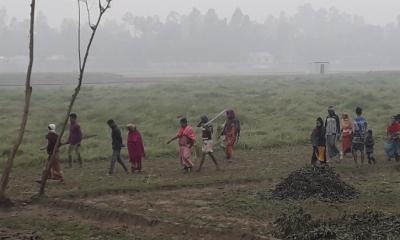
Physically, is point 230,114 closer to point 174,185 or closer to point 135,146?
point 135,146

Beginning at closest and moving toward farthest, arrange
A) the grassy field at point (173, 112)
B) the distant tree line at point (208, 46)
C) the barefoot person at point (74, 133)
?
the barefoot person at point (74, 133), the grassy field at point (173, 112), the distant tree line at point (208, 46)

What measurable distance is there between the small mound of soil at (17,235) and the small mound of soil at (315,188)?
4.59 meters

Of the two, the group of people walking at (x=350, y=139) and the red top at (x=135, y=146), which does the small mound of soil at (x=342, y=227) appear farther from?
the red top at (x=135, y=146)

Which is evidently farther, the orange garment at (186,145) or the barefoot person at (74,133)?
the barefoot person at (74,133)

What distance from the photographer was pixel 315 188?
1122 centimetres

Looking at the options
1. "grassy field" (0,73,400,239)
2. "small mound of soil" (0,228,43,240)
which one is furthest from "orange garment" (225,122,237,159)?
"small mound of soil" (0,228,43,240)

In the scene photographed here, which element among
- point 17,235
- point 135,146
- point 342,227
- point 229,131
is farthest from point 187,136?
point 342,227

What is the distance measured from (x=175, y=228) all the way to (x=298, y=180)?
324 centimetres

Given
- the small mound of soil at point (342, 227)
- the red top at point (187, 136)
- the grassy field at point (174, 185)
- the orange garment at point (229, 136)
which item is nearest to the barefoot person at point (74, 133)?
the grassy field at point (174, 185)

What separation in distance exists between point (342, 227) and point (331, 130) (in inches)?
259

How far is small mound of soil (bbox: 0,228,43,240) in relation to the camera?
8.85 m

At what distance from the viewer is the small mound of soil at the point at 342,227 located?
8.19m

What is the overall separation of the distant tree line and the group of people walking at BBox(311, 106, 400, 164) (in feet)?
303

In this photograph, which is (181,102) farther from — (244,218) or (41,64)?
(41,64)
